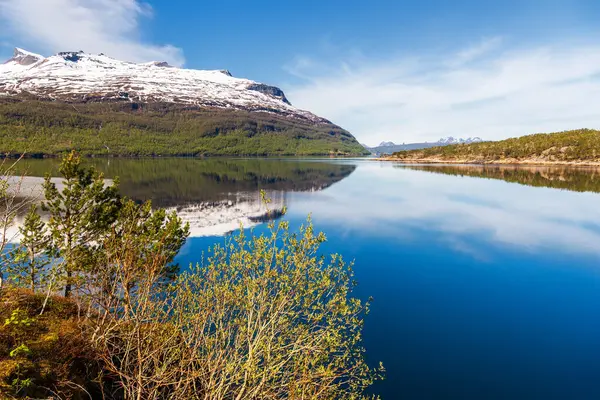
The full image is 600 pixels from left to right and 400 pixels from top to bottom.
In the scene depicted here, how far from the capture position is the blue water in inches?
894

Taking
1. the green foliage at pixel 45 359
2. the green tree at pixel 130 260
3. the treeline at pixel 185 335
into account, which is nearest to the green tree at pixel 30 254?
the treeline at pixel 185 335

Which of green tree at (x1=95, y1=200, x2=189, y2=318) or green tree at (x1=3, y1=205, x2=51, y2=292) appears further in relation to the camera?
green tree at (x1=3, y1=205, x2=51, y2=292)

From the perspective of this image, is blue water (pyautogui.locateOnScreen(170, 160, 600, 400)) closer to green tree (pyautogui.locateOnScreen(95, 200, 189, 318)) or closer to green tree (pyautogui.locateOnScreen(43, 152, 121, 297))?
green tree (pyautogui.locateOnScreen(95, 200, 189, 318))

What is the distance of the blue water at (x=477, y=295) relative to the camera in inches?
894

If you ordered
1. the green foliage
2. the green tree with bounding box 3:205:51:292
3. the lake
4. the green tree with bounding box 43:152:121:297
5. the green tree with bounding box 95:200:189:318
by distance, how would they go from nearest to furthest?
the green tree with bounding box 95:200:189:318, the green foliage, the lake, the green tree with bounding box 3:205:51:292, the green tree with bounding box 43:152:121:297

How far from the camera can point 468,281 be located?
3975 cm

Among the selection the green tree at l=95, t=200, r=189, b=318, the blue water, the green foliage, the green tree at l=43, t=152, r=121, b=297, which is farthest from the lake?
the green tree at l=43, t=152, r=121, b=297

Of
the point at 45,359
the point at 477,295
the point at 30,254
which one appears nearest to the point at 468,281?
the point at 477,295

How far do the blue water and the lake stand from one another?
127 millimetres

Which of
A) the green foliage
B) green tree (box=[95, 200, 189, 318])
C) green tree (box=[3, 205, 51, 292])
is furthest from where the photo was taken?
green tree (box=[3, 205, 51, 292])

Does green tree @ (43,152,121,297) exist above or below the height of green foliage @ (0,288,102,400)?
above

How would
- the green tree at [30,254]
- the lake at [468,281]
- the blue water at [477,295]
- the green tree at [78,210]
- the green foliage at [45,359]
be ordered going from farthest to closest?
the green tree at [78,210]
the green tree at [30,254]
the lake at [468,281]
the blue water at [477,295]
the green foliage at [45,359]

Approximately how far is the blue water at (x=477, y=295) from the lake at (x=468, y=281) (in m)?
0.13

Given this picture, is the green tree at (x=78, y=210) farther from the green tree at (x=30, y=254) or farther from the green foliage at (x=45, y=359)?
the green foliage at (x=45, y=359)
